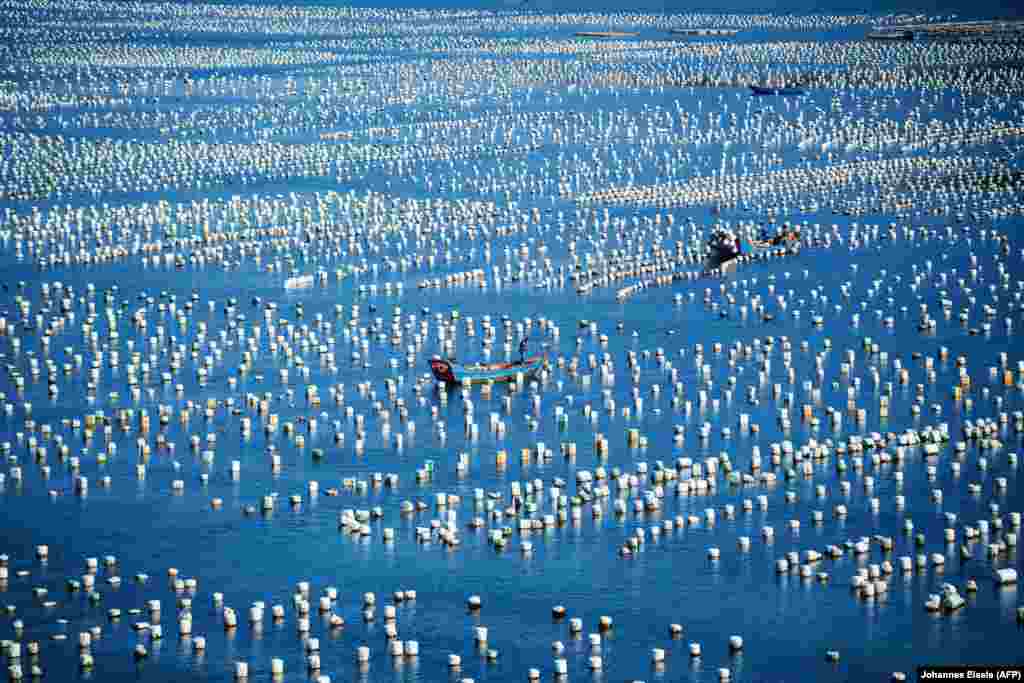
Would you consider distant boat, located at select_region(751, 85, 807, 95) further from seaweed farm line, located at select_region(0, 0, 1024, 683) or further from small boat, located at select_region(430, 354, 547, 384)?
small boat, located at select_region(430, 354, 547, 384)

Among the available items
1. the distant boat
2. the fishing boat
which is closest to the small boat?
the fishing boat

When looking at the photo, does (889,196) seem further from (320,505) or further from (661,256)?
(320,505)

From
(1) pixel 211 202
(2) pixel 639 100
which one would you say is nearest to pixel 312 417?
(1) pixel 211 202

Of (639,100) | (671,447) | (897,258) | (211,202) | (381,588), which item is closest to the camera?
(381,588)

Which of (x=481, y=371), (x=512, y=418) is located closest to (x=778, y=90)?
(x=481, y=371)

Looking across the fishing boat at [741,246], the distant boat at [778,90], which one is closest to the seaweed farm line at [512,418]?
the fishing boat at [741,246]

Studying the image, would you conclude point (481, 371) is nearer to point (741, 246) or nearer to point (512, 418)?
point (512, 418)

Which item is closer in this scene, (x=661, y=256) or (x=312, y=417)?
(x=312, y=417)
